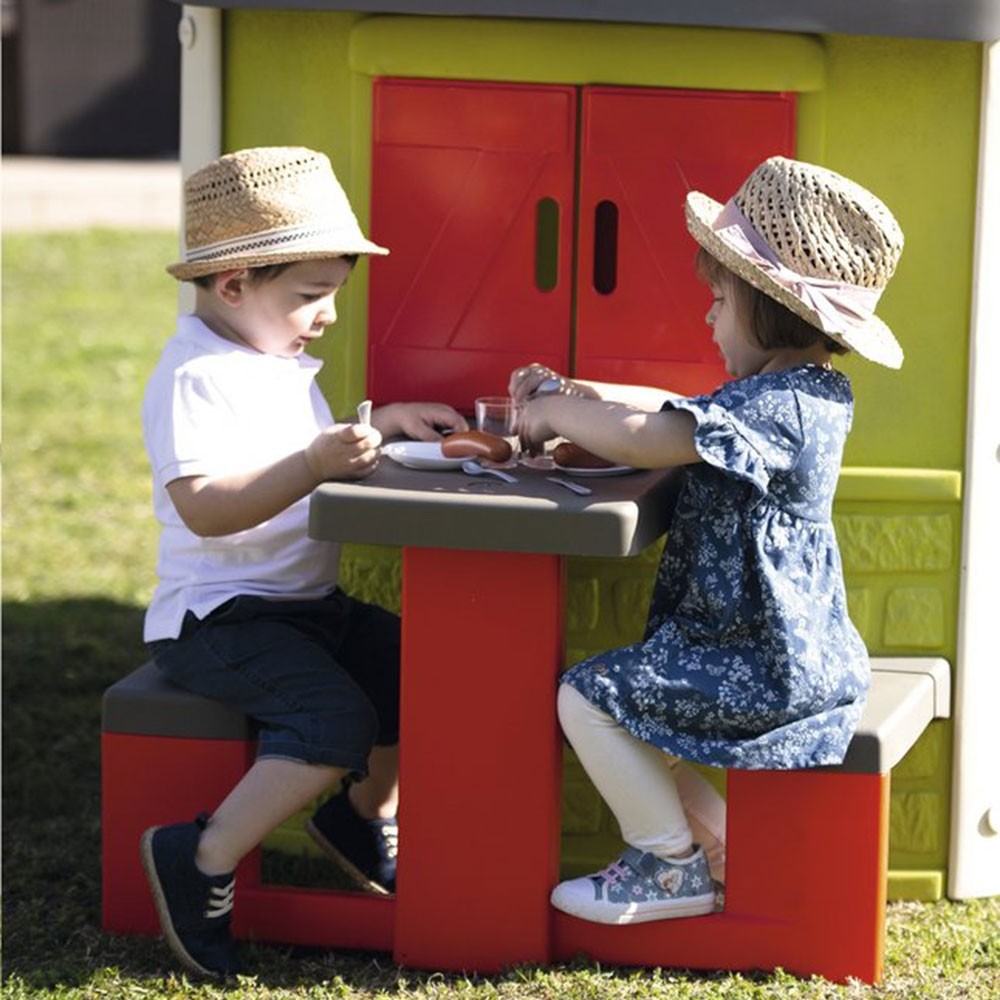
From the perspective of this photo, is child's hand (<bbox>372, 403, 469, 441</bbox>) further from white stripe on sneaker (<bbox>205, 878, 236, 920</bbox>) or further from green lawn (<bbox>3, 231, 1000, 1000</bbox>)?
white stripe on sneaker (<bbox>205, 878, 236, 920</bbox>)

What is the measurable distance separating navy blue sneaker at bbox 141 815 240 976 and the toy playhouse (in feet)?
0.83

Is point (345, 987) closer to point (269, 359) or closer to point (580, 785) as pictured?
point (580, 785)

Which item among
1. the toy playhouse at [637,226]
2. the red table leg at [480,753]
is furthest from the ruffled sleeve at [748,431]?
the toy playhouse at [637,226]

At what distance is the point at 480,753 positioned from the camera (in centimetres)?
368

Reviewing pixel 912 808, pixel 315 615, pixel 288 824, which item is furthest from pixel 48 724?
pixel 912 808

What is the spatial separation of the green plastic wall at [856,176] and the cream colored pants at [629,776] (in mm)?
592

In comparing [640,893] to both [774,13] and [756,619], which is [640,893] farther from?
[774,13]

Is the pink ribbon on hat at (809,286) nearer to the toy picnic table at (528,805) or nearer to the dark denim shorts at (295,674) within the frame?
the toy picnic table at (528,805)

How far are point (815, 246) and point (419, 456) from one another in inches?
31.1

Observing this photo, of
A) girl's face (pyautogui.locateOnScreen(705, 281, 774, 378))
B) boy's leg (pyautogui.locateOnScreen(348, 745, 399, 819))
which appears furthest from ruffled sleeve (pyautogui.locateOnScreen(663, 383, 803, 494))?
boy's leg (pyautogui.locateOnScreen(348, 745, 399, 819))

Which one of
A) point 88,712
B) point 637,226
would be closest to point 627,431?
point 637,226

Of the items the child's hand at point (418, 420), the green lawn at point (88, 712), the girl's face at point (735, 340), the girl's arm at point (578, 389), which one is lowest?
the green lawn at point (88, 712)

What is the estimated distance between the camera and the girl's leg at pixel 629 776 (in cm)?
364

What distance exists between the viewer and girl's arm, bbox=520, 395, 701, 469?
357cm
